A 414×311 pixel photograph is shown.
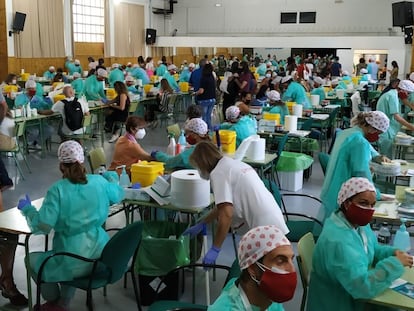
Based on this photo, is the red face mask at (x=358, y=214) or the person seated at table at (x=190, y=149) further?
the person seated at table at (x=190, y=149)

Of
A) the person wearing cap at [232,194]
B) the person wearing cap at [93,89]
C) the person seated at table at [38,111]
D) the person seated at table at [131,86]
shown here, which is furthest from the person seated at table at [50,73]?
the person wearing cap at [232,194]

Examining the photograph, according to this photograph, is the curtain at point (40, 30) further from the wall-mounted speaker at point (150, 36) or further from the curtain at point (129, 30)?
the wall-mounted speaker at point (150, 36)

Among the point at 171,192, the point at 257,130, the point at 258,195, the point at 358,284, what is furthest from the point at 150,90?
the point at 358,284

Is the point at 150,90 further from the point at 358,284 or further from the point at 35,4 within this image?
the point at 358,284

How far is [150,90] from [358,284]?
9.09m

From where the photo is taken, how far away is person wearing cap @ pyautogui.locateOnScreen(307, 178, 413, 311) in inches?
89.5

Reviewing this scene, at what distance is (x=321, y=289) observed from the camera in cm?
242

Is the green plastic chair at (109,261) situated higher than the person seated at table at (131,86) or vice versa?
the person seated at table at (131,86)

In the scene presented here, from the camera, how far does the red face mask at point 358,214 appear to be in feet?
7.80

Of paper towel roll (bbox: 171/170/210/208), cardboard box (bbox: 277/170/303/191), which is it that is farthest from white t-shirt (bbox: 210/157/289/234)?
cardboard box (bbox: 277/170/303/191)

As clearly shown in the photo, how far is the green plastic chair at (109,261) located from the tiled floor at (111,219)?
57 cm

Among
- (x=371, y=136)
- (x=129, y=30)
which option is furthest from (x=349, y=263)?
(x=129, y=30)

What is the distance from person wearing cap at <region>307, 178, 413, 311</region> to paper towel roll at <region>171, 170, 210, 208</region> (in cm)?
122

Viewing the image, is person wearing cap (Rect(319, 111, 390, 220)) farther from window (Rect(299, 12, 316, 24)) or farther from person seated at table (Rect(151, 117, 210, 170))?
window (Rect(299, 12, 316, 24))
